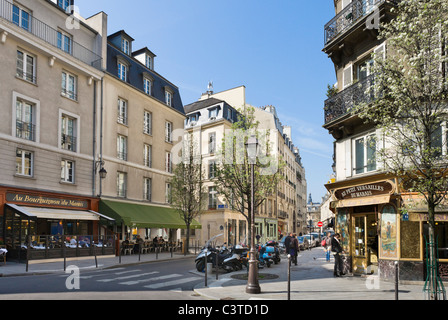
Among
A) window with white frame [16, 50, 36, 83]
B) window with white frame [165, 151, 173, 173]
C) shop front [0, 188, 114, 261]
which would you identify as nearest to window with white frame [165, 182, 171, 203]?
window with white frame [165, 151, 173, 173]

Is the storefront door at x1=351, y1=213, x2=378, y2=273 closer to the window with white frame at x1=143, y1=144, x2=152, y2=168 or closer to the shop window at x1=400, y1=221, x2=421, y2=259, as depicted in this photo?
the shop window at x1=400, y1=221, x2=421, y2=259

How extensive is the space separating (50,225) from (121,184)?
21.8 ft

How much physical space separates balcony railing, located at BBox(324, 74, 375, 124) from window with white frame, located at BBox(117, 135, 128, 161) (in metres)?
15.7

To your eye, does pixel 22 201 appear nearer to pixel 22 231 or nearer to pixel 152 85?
pixel 22 231

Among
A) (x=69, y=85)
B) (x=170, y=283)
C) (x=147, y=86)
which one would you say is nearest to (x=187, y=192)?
(x=147, y=86)

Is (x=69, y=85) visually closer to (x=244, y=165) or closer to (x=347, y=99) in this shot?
(x=244, y=165)

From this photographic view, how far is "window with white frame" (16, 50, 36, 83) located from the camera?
20047 millimetres

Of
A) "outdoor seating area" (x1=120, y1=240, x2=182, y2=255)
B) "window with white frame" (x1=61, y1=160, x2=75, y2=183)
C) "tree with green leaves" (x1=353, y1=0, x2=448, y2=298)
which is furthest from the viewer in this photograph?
"outdoor seating area" (x1=120, y1=240, x2=182, y2=255)

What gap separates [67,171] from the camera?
22750 mm

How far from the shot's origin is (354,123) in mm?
14625

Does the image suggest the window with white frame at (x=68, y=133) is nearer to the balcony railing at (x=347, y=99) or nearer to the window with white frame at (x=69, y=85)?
the window with white frame at (x=69, y=85)
